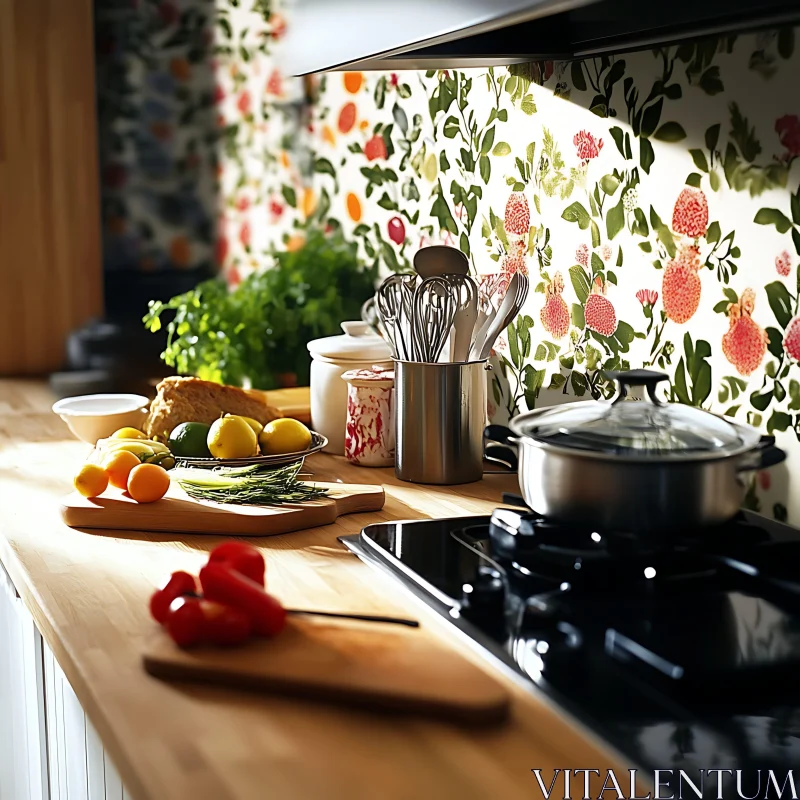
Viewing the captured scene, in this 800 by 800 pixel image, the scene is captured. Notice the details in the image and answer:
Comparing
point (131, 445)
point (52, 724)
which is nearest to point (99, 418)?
point (131, 445)

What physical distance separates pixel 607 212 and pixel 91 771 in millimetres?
986

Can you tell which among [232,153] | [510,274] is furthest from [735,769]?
[232,153]

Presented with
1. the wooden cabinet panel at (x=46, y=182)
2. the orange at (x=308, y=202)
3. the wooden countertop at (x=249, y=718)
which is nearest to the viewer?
the wooden countertop at (x=249, y=718)

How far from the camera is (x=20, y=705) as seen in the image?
4.65 ft

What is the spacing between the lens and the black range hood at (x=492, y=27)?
108 cm

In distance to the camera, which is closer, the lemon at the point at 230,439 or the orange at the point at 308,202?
the lemon at the point at 230,439

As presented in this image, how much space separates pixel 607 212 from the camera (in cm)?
152

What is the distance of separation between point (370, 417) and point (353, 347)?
0.49 feet

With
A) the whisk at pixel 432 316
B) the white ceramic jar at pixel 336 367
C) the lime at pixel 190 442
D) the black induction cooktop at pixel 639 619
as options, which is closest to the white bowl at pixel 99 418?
the lime at pixel 190 442

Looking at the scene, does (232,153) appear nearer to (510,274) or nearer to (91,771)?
(510,274)

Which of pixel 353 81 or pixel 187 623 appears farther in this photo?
pixel 353 81

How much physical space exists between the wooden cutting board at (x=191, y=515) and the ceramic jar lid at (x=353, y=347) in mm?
407

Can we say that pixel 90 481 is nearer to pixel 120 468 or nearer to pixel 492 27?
pixel 120 468

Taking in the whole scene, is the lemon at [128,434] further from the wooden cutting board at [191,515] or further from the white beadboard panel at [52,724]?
the white beadboard panel at [52,724]
